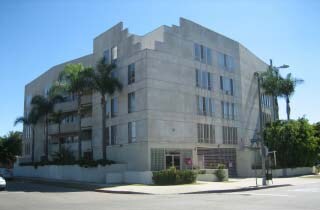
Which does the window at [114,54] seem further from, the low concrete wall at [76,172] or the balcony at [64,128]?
the low concrete wall at [76,172]

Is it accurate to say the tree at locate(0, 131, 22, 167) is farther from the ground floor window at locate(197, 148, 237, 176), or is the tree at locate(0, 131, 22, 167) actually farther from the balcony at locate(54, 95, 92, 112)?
the ground floor window at locate(197, 148, 237, 176)

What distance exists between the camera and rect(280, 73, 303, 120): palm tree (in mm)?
52631

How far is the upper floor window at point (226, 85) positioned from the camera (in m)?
44.6

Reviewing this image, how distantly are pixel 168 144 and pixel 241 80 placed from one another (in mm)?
16870

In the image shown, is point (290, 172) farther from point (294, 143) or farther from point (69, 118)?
point (69, 118)

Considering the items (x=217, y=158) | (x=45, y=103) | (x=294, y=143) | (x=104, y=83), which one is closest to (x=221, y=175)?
(x=217, y=158)

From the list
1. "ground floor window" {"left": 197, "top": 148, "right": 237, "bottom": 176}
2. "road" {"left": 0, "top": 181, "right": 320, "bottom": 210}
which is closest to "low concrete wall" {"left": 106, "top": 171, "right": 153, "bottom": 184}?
"ground floor window" {"left": 197, "top": 148, "right": 237, "bottom": 176}

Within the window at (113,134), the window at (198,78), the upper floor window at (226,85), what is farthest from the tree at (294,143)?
the window at (113,134)

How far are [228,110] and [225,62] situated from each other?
6.04 metres

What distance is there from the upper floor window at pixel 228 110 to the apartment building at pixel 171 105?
12cm

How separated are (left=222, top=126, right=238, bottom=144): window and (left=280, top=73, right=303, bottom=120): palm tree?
11.7 meters

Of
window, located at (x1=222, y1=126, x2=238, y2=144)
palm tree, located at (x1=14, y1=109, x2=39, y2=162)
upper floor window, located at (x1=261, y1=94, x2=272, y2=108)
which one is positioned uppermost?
upper floor window, located at (x1=261, y1=94, x2=272, y2=108)

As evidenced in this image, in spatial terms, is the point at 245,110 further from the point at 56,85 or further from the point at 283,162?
the point at 56,85

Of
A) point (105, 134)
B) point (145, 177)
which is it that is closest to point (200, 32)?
point (105, 134)
